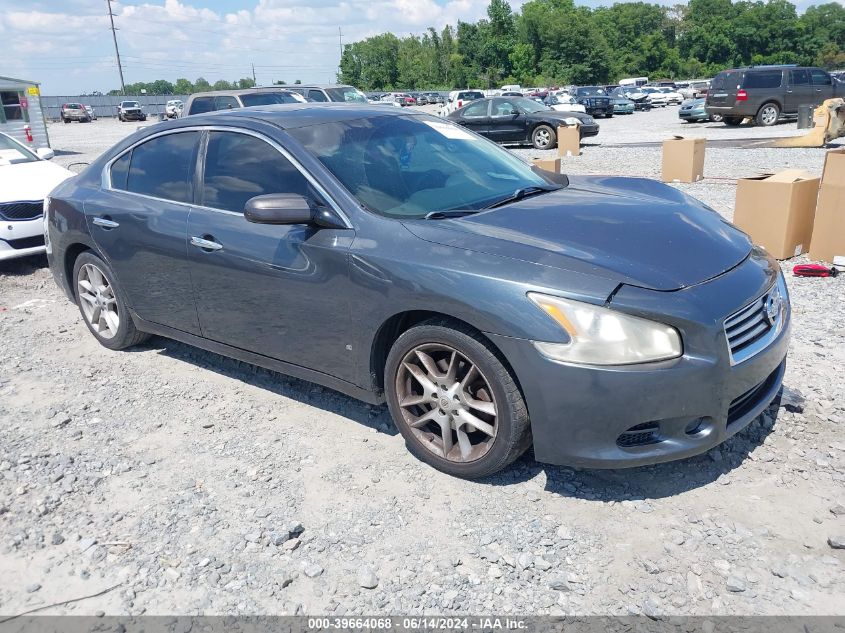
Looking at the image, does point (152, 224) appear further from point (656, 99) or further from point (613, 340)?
point (656, 99)

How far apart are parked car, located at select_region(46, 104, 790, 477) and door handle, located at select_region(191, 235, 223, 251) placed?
13 mm

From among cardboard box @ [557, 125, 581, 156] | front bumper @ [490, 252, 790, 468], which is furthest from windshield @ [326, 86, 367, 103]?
front bumper @ [490, 252, 790, 468]

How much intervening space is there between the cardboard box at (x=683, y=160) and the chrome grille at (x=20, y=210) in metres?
9.53

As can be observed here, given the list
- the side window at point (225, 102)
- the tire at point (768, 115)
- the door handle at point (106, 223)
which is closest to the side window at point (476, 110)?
the side window at point (225, 102)

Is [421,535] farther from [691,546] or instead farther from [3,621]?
[3,621]

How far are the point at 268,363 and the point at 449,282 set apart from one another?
56.3 inches

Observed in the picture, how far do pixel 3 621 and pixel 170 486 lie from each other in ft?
3.11

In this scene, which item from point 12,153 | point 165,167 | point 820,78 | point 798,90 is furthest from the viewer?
point 820,78

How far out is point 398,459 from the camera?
361 cm

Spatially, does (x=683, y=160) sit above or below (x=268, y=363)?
above

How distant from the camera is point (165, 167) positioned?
449 cm

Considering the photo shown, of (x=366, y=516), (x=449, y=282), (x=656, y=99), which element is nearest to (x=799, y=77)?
(x=656, y=99)

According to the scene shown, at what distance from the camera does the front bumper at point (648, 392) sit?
2775 mm

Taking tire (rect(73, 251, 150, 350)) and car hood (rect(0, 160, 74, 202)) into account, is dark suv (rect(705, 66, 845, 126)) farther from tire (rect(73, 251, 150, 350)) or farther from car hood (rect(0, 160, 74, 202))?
tire (rect(73, 251, 150, 350))
